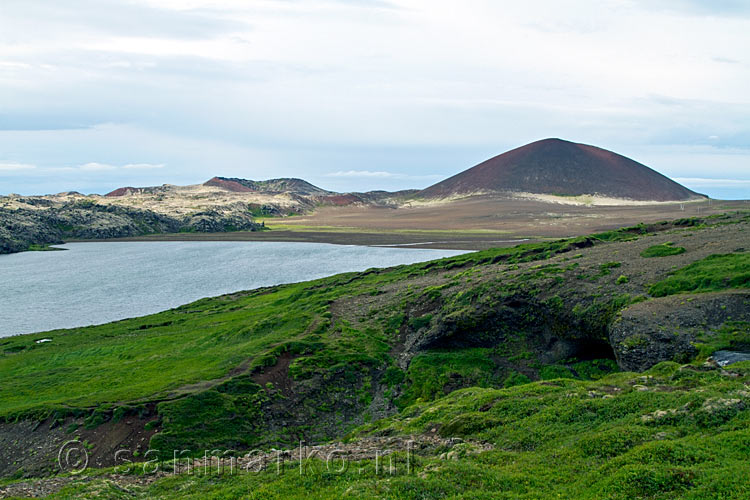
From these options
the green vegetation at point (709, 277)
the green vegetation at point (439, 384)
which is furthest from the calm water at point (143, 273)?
the green vegetation at point (709, 277)

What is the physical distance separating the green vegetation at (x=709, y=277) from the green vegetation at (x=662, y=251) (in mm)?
5479

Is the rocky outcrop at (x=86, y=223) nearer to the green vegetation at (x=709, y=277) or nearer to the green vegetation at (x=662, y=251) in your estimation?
the green vegetation at (x=662, y=251)

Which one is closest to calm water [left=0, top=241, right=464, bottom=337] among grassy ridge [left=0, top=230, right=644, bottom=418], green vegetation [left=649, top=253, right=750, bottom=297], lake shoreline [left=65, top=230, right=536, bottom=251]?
lake shoreline [left=65, top=230, right=536, bottom=251]

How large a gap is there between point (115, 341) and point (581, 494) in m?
44.0

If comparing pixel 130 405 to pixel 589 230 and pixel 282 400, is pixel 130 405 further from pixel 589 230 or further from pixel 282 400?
pixel 589 230

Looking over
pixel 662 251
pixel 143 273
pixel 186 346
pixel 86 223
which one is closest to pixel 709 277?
pixel 662 251

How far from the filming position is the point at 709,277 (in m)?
30.1

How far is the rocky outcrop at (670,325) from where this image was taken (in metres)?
24.2

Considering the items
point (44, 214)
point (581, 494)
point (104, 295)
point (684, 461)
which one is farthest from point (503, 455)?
point (44, 214)

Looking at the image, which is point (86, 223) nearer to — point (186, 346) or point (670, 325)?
point (186, 346)

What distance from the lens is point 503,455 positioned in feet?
50.5

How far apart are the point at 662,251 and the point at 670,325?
56.1ft

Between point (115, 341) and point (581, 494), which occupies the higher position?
point (581, 494)

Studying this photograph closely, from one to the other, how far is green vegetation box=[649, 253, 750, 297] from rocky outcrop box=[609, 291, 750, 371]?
7.22 ft
